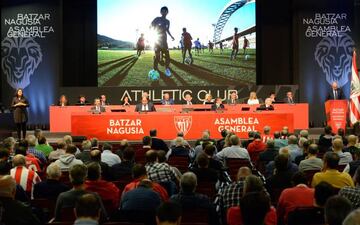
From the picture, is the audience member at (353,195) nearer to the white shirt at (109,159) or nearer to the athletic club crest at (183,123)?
the white shirt at (109,159)

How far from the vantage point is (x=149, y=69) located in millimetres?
19672

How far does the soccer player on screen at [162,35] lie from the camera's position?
1966cm

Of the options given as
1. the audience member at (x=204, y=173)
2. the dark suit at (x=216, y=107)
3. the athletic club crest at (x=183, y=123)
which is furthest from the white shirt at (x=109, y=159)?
the dark suit at (x=216, y=107)

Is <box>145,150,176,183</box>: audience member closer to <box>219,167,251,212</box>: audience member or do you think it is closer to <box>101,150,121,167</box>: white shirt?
<box>219,167,251,212</box>: audience member

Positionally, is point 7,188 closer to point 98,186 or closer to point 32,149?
point 98,186

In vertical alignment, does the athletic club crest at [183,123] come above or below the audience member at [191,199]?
above

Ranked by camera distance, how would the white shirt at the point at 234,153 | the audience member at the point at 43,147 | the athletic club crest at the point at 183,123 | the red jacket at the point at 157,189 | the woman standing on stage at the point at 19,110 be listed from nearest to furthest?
the red jacket at the point at 157,189 < the white shirt at the point at 234,153 < the audience member at the point at 43,147 < the athletic club crest at the point at 183,123 < the woman standing on stage at the point at 19,110

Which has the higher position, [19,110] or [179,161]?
[19,110]

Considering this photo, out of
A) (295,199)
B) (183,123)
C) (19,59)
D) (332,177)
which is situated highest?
(19,59)

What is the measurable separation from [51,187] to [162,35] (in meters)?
14.5

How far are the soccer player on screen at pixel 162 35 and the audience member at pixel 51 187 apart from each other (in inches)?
563

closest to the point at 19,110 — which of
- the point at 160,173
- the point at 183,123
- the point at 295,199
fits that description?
the point at 183,123

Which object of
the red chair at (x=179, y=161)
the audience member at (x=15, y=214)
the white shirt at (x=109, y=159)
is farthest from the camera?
the red chair at (x=179, y=161)

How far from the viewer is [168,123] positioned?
45.7 feet
